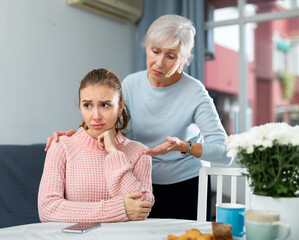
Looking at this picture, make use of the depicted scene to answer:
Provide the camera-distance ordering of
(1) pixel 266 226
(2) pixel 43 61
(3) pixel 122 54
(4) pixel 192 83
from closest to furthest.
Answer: (1) pixel 266 226
(4) pixel 192 83
(2) pixel 43 61
(3) pixel 122 54

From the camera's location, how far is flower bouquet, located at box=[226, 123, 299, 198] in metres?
0.87

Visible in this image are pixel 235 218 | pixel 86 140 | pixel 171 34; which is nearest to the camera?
pixel 235 218

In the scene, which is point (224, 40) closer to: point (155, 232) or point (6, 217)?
point (6, 217)

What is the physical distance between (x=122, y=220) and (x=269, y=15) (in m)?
2.79

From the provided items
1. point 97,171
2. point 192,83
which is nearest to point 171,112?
point 192,83

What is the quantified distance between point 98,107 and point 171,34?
1.52 feet

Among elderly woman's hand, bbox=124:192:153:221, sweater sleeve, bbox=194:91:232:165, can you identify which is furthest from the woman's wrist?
elderly woman's hand, bbox=124:192:153:221

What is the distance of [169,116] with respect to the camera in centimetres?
169

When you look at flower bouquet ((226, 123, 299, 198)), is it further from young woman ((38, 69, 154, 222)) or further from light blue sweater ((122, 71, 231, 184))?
light blue sweater ((122, 71, 231, 184))

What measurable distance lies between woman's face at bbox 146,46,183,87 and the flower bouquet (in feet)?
2.45

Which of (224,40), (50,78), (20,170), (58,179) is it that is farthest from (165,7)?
(58,179)

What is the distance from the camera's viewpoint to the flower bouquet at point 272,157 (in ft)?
2.85

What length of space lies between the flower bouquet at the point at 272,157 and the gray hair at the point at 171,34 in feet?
2.48

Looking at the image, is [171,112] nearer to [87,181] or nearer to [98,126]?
[98,126]
